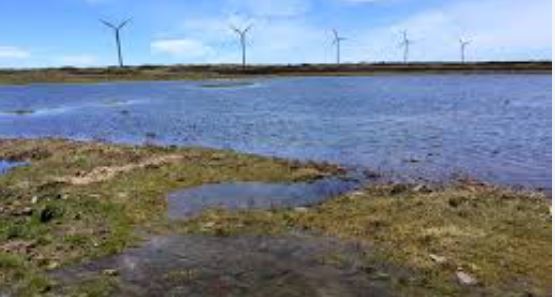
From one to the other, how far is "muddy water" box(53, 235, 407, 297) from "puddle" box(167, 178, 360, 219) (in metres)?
4.32

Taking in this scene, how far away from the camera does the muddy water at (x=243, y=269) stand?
1747 cm

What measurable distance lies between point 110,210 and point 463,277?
11983mm

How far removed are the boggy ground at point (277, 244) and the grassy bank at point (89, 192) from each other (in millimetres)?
61

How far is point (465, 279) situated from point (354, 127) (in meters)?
42.1

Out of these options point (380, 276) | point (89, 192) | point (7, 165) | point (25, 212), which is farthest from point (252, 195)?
point (7, 165)

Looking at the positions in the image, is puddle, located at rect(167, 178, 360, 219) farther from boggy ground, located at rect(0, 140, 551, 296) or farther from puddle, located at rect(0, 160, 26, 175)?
puddle, located at rect(0, 160, 26, 175)

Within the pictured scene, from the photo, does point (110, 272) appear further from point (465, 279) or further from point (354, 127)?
point (354, 127)

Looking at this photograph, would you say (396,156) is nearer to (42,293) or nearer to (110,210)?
(110,210)

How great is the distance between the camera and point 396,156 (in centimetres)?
4062

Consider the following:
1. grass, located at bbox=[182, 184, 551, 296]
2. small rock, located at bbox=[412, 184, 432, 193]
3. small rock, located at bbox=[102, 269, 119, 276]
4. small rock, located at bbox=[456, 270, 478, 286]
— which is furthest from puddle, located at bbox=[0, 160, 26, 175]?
small rock, located at bbox=[456, 270, 478, 286]

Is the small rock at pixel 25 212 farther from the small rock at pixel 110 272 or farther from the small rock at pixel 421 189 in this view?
the small rock at pixel 421 189

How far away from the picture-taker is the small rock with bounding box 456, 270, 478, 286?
17359 millimetres

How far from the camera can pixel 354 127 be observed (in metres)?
59.4

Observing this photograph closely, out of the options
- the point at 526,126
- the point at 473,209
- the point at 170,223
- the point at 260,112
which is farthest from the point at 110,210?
the point at 260,112
